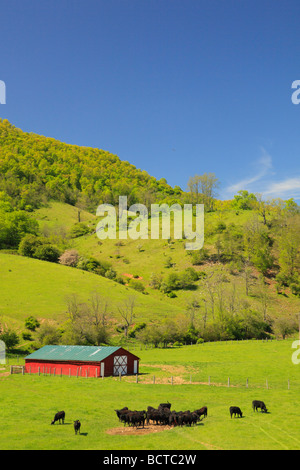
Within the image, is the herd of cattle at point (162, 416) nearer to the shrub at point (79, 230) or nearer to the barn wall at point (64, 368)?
the barn wall at point (64, 368)

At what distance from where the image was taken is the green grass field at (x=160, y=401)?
67.8ft

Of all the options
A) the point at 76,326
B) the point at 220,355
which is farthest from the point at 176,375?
the point at 76,326

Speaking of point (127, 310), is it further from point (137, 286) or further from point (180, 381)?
point (180, 381)

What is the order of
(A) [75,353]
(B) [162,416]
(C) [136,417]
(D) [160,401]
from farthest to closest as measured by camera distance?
(A) [75,353] < (D) [160,401] < (B) [162,416] < (C) [136,417]

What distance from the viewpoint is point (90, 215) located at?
189125 mm

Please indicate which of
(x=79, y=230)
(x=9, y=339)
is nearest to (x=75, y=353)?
(x=9, y=339)

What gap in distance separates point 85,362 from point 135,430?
26842 millimetres

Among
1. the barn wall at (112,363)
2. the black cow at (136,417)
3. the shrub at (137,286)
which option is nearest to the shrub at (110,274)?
the shrub at (137,286)

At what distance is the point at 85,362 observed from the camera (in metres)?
49.9

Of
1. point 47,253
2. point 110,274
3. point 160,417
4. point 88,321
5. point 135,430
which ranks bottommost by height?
point 135,430

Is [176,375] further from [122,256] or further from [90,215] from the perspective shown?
[90,215]

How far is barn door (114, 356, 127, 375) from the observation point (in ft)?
168

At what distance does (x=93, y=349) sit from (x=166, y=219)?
4427 inches

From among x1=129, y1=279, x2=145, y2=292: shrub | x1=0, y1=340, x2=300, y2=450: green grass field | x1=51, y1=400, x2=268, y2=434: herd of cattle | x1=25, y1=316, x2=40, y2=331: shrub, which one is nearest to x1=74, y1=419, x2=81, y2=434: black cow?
x1=0, y1=340, x2=300, y2=450: green grass field
